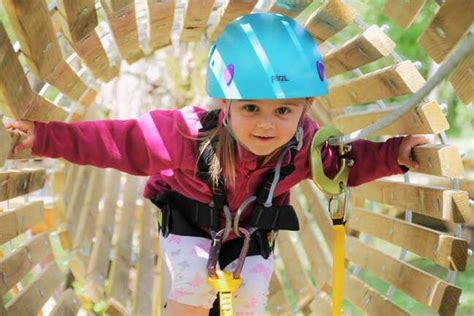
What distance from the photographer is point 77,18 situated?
120 inches

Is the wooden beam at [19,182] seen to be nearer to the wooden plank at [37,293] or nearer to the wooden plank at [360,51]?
the wooden plank at [37,293]

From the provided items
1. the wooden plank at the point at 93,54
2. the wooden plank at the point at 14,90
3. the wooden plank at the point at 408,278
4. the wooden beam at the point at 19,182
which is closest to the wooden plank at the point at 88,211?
the wooden beam at the point at 19,182

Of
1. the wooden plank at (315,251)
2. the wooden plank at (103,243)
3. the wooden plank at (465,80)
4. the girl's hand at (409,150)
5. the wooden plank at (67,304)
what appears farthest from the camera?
the wooden plank at (103,243)

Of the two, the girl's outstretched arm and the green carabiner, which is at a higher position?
the girl's outstretched arm

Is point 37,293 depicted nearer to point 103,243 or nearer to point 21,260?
point 21,260

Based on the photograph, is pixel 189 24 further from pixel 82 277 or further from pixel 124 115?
pixel 124 115

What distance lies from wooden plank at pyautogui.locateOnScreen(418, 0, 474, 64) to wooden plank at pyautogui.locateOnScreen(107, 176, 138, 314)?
90.0 inches

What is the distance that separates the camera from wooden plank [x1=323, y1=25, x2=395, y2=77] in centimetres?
368

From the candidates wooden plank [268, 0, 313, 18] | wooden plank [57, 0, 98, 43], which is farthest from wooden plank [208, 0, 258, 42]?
wooden plank [57, 0, 98, 43]

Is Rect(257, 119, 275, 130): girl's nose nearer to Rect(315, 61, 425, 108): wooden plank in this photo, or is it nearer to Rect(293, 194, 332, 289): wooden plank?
Rect(315, 61, 425, 108): wooden plank

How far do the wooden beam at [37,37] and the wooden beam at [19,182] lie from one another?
422 mm

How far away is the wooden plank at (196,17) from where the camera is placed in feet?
12.5

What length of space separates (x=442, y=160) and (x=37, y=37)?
1523 millimetres

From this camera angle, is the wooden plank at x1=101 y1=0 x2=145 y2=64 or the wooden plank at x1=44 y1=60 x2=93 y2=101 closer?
the wooden plank at x1=44 y1=60 x2=93 y2=101
